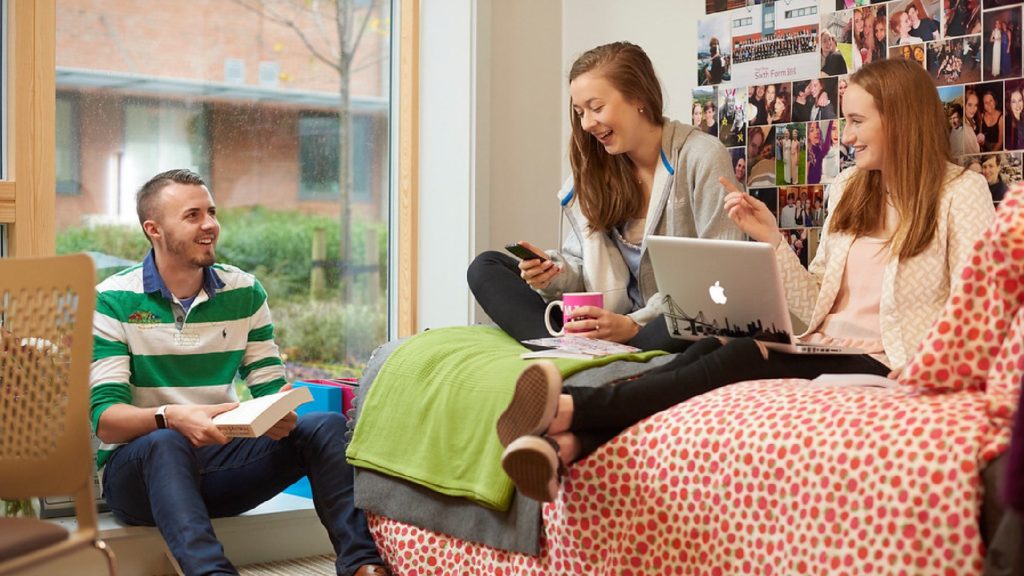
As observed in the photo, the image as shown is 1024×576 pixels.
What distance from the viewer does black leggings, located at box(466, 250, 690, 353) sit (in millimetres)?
2359

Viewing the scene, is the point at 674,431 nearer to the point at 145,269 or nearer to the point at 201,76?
the point at 145,269

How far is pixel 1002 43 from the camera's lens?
2.39 m

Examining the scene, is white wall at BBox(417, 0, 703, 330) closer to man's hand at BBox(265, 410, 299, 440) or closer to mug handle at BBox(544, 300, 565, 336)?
mug handle at BBox(544, 300, 565, 336)

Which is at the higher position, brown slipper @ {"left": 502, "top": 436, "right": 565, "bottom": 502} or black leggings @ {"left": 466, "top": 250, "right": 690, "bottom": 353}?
black leggings @ {"left": 466, "top": 250, "right": 690, "bottom": 353}

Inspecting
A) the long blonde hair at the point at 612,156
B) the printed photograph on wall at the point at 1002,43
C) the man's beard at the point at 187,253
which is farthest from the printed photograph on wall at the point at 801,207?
the man's beard at the point at 187,253

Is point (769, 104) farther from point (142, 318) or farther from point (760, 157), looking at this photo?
point (142, 318)

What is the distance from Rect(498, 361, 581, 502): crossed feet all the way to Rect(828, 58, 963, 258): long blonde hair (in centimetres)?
78

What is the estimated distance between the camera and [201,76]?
10.4 feet

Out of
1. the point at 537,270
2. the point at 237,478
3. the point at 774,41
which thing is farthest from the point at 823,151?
the point at 237,478

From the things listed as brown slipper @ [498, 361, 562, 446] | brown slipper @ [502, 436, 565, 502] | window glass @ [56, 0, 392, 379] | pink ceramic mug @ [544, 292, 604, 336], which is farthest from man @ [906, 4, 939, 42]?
window glass @ [56, 0, 392, 379]

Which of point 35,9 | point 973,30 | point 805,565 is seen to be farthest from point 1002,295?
point 35,9

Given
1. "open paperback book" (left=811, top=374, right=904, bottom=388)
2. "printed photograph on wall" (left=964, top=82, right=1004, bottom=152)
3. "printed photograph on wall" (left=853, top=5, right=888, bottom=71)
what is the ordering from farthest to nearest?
"printed photograph on wall" (left=853, top=5, right=888, bottom=71), "printed photograph on wall" (left=964, top=82, right=1004, bottom=152), "open paperback book" (left=811, top=374, right=904, bottom=388)

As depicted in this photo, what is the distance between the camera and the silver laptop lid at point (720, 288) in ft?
6.35

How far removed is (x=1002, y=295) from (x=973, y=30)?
1198mm
